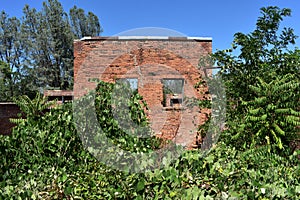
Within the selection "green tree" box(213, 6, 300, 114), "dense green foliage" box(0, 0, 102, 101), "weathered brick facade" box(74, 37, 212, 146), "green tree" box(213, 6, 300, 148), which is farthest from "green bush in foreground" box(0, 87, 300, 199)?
"dense green foliage" box(0, 0, 102, 101)

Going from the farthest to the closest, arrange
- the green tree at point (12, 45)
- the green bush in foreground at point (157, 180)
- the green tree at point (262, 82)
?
the green tree at point (12, 45)
the green tree at point (262, 82)
the green bush in foreground at point (157, 180)

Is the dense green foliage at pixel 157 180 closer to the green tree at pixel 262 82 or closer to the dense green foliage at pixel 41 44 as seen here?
the green tree at pixel 262 82

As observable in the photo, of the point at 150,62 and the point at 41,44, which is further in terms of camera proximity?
the point at 41,44

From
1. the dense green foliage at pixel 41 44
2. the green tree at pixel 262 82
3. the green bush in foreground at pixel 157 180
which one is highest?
the dense green foliage at pixel 41 44

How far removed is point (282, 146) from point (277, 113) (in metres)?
0.47

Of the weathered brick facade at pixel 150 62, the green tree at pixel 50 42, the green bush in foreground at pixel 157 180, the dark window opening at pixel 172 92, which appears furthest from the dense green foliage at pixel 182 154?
the green tree at pixel 50 42

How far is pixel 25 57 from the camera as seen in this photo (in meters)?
27.7

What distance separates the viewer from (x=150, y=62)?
8.78 meters

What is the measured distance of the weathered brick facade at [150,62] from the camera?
8.65m

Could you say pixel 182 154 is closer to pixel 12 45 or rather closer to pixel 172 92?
pixel 172 92

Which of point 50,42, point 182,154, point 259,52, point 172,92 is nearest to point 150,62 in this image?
point 172,92

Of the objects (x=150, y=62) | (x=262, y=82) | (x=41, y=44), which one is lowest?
(x=262, y=82)

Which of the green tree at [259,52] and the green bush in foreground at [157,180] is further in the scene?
the green tree at [259,52]

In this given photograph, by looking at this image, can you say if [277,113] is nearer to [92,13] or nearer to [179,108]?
[179,108]
